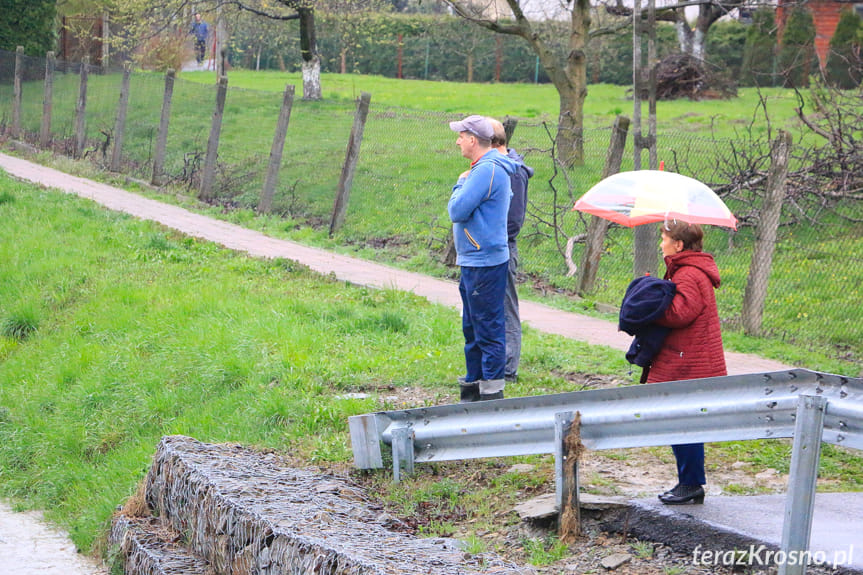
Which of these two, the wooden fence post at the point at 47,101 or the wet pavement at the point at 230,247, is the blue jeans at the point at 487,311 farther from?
the wooden fence post at the point at 47,101

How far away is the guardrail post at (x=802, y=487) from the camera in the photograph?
3.50 m

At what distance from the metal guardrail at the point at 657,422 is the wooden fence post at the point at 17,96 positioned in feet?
68.5

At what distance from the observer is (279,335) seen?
831 cm

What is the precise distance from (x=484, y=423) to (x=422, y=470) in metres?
0.77

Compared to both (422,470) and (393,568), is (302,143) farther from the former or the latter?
(393,568)

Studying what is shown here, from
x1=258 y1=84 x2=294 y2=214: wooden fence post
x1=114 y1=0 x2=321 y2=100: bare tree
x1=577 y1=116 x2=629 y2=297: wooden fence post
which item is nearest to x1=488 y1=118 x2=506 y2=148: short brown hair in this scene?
x1=577 y1=116 x2=629 y2=297: wooden fence post

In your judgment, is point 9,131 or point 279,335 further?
point 9,131

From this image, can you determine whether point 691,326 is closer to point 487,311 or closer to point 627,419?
point 627,419

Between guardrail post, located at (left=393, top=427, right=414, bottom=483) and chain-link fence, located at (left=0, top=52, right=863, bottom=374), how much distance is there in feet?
15.8

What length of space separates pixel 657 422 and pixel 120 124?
1683 cm

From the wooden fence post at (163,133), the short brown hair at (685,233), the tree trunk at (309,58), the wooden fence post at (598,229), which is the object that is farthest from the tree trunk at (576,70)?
the short brown hair at (685,233)

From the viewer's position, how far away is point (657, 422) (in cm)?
421

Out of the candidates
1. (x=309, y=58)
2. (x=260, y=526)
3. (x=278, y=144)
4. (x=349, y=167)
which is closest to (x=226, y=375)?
(x=260, y=526)

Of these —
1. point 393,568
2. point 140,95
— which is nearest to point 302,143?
point 140,95
